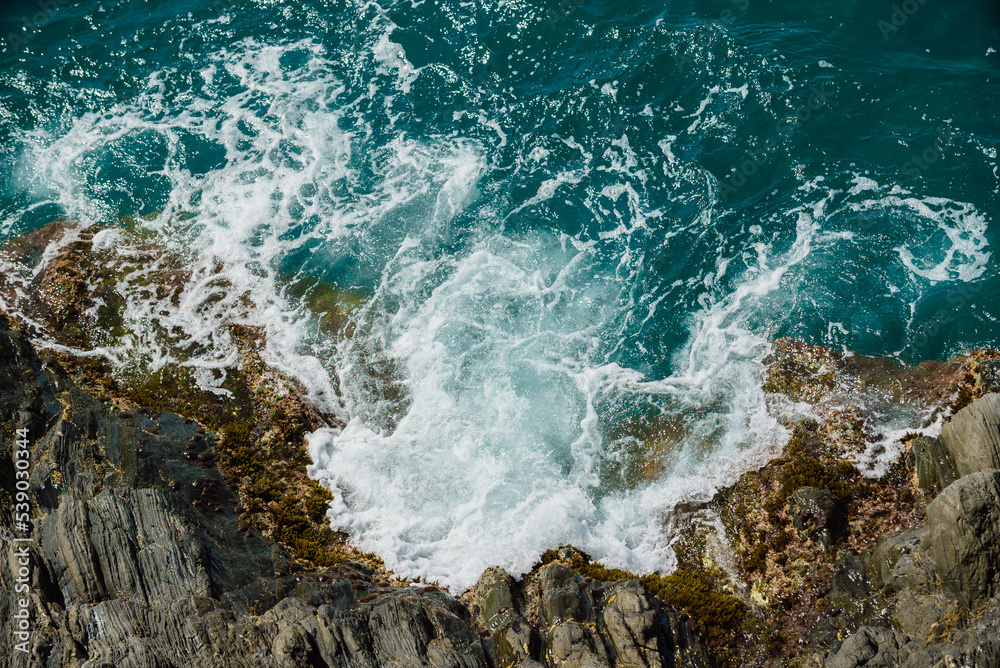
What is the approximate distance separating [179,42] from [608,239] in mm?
23505

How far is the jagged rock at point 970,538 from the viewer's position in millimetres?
13430

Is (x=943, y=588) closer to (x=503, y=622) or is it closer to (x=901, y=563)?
(x=901, y=563)

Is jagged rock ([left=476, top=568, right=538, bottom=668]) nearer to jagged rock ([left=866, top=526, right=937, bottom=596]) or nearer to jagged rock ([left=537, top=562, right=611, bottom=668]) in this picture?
jagged rock ([left=537, top=562, right=611, bottom=668])

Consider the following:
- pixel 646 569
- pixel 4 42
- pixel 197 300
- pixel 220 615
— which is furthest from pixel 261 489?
pixel 4 42

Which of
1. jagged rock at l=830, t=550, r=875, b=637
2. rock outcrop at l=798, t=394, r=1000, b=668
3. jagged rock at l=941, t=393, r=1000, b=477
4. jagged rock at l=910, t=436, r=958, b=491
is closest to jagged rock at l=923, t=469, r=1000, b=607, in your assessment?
rock outcrop at l=798, t=394, r=1000, b=668

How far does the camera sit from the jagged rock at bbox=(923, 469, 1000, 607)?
13.4 metres

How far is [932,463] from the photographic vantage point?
1658 centimetres

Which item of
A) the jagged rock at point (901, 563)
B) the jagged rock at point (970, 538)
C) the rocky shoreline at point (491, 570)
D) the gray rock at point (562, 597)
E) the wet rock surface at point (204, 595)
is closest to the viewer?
the wet rock surface at point (204, 595)

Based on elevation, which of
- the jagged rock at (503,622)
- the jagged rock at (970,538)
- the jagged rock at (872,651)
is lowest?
the jagged rock at (503,622)

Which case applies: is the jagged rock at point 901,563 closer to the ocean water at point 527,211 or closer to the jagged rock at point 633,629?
the ocean water at point 527,211

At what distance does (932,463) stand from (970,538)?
11.0ft

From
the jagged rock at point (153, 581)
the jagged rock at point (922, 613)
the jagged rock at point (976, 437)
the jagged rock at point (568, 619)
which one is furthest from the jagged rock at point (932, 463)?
the jagged rock at point (153, 581)

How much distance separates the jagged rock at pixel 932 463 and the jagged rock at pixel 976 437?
174 mm

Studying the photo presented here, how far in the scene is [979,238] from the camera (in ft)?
70.7
